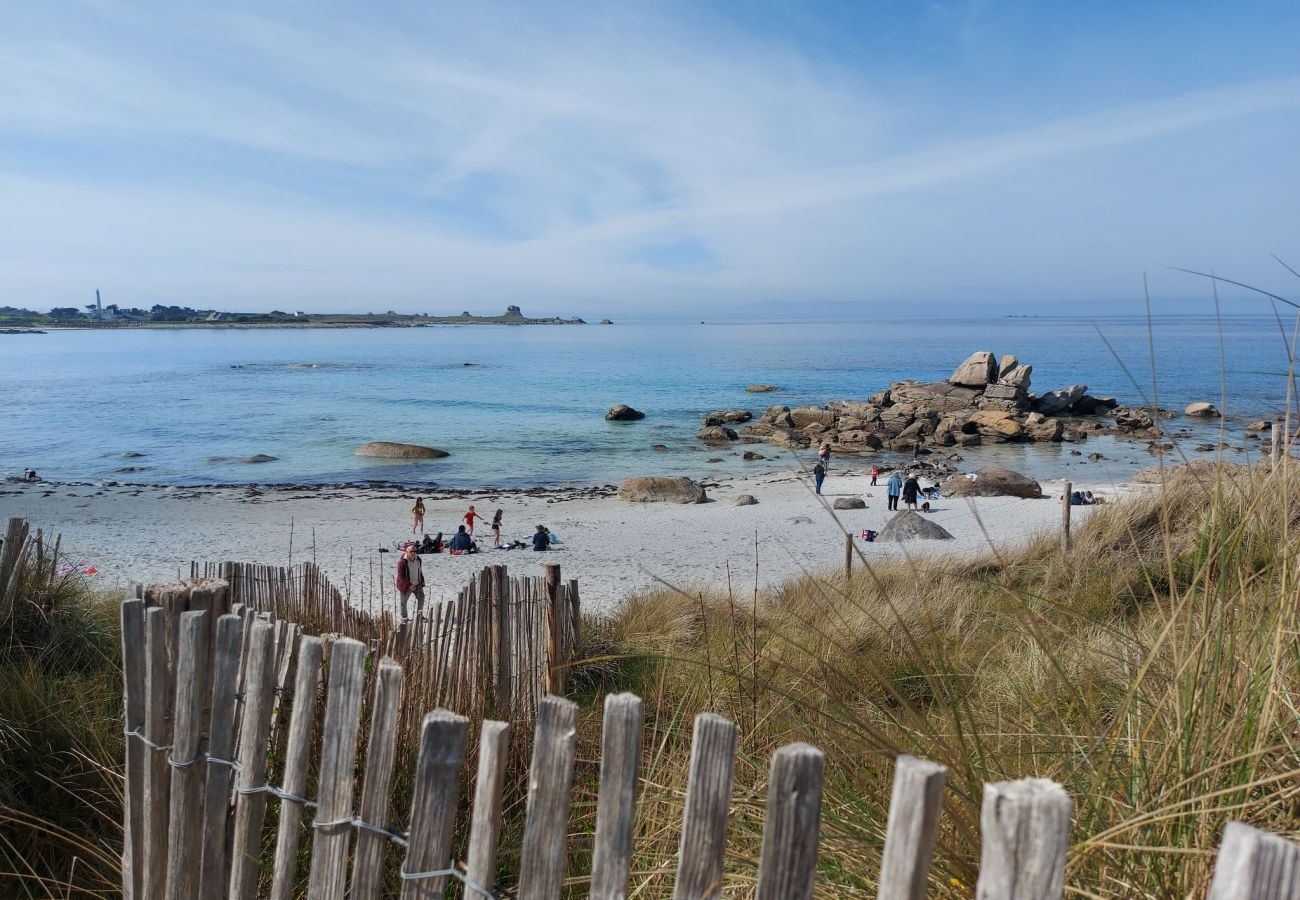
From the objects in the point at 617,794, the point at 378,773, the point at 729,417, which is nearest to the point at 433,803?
the point at 378,773

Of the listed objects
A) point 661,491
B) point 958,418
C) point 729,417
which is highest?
point 958,418

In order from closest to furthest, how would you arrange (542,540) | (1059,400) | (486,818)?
(486,818) < (542,540) < (1059,400)

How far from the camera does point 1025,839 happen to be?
105cm

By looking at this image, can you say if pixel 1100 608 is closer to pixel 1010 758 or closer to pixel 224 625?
pixel 1010 758

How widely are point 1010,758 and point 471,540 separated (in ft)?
52.7

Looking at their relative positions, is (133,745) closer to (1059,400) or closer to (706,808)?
(706,808)

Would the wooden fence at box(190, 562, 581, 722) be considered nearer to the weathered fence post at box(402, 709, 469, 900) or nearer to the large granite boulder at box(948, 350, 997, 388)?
the weathered fence post at box(402, 709, 469, 900)

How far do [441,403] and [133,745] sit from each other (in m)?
55.8

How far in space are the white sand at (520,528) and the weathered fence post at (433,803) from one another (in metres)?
10.6

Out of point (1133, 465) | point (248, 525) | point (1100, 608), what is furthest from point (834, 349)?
point (1100, 608)

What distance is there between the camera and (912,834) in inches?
45.2

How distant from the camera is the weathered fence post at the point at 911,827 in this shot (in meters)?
1.12

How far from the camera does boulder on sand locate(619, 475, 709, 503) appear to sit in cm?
2539

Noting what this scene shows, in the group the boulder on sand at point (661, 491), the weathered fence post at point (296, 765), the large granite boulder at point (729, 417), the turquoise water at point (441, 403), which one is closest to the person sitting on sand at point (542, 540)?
the boulder on sand at point (661, 491)
